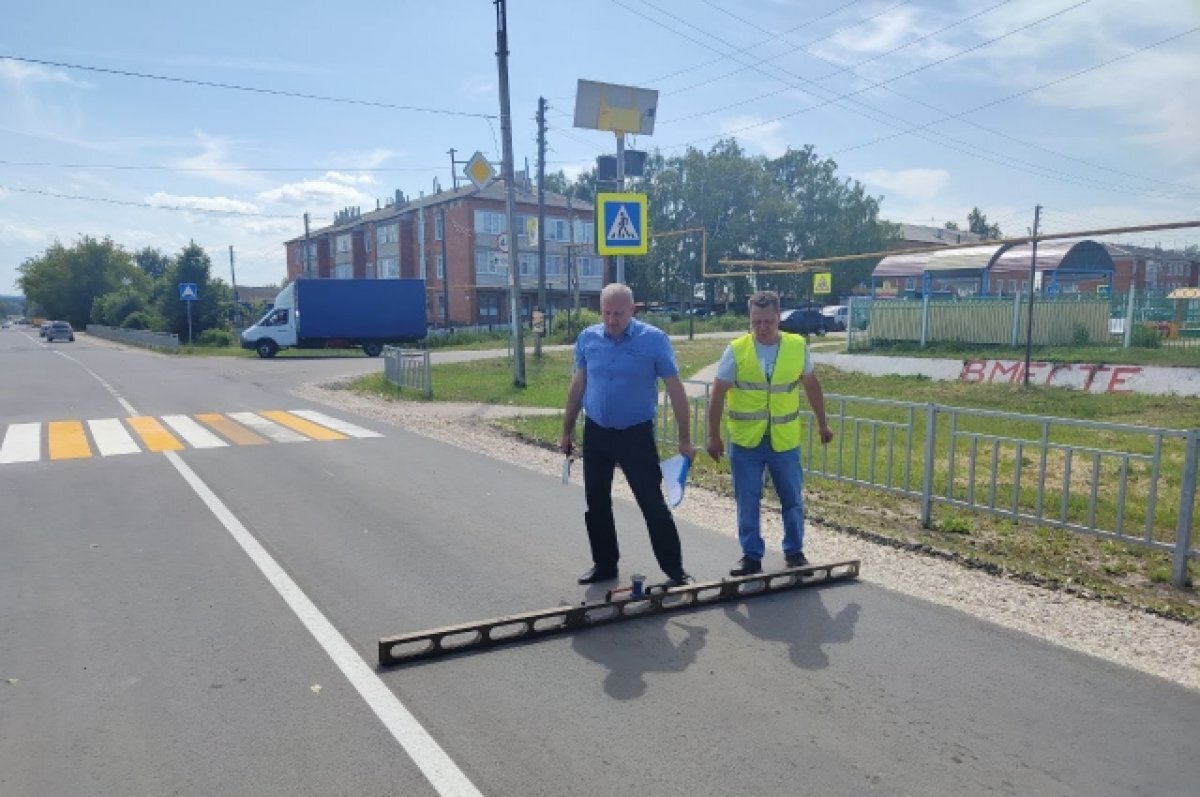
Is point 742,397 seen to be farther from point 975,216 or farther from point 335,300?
point 975,216

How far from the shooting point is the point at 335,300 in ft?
122

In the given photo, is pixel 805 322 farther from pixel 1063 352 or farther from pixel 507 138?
pixel 507 138

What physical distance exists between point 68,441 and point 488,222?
48.8 m

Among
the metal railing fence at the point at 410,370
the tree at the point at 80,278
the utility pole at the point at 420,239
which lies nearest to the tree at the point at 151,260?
the tree at the point at 80,278

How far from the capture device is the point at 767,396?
18.6 feet

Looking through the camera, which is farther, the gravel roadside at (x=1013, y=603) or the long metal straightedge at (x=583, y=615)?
the gravel roadside at (x=1013, y=603)

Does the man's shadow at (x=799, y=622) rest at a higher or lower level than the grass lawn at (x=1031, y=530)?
higher

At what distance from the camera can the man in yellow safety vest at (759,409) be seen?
18.7 ft

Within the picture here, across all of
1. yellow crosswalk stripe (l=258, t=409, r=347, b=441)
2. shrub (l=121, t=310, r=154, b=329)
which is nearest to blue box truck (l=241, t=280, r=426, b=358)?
yellow crosswalk stripe (l=258, t=409, r=347, b=441)

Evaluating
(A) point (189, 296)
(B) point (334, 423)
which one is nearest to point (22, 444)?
(B) point (334, 423)

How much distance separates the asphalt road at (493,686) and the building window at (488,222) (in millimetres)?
52855

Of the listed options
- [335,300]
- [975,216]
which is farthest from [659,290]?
[975,216]

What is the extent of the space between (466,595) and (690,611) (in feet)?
4.57

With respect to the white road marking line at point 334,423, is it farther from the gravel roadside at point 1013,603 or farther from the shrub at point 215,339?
the shrub at point 215,339
